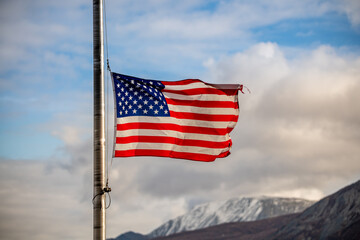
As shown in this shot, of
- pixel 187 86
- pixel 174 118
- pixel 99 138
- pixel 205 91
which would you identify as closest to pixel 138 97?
pixel 174 118

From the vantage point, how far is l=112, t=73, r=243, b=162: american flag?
72.3ft

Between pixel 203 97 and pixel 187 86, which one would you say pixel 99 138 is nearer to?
pixel 187 86

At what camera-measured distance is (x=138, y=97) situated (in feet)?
73.7

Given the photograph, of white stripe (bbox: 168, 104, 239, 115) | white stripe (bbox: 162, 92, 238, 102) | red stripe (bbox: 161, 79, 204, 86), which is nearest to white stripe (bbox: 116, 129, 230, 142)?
white stripe (bbox: 168, 104, 239, 115)

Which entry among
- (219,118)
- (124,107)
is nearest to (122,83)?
(124,107)

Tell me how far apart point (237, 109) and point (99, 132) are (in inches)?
341

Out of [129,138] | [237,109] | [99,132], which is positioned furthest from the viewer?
[237,109]

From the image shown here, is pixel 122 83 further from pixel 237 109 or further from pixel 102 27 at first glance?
pixel 237 109

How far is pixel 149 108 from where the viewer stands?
2277 centimetres

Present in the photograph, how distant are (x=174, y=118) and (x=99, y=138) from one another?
221 inches

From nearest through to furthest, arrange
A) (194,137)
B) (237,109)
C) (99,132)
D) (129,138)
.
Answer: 1. (99,132)
2. (129,138)
3. (194,137)
4. (237,109)

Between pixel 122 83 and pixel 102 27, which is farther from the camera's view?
pixel 122 83

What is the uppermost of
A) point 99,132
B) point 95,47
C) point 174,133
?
point 95,47

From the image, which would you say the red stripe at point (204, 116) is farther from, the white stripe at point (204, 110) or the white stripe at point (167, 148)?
the white stripe at point (167, 148)
